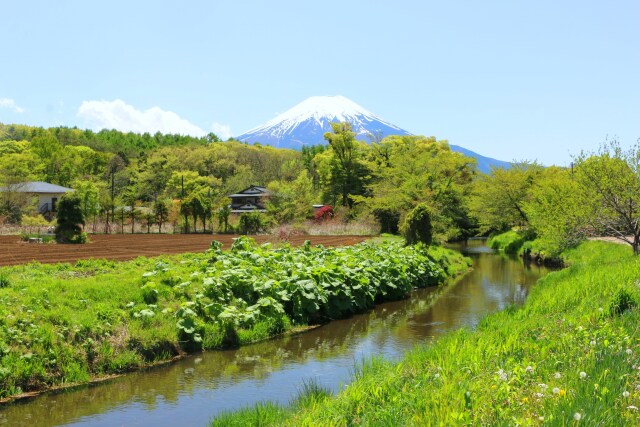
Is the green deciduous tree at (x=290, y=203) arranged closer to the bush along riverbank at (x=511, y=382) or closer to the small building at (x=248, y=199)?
the small building at (x=248, y=199)

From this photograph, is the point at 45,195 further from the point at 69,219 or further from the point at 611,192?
the point at 611,192

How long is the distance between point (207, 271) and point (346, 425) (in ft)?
33.2

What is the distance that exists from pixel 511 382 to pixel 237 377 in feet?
19.1


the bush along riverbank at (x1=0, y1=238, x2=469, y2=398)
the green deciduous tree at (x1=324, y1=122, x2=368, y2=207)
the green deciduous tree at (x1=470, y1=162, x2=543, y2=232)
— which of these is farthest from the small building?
the bush along riverbank at (x1=0, y1=238, x2=469, y2=398)

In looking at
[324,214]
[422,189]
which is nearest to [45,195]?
[324,214]

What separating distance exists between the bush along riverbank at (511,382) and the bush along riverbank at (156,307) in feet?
13.8

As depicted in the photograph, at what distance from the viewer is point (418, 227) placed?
93.9 feet

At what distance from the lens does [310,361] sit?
1115cm

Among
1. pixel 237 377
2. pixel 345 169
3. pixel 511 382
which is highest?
pixel 345 169

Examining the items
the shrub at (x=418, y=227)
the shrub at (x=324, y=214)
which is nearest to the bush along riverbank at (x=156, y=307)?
the shrub at (x=418, y=227)

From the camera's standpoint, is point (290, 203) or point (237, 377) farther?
point (290, 203)

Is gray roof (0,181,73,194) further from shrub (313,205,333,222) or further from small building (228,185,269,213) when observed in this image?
shrub (313,205,333,222)

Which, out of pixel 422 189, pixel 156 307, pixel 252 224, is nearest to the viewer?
pixel 156 307

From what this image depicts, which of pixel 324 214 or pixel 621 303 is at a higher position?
pixel 324 214
